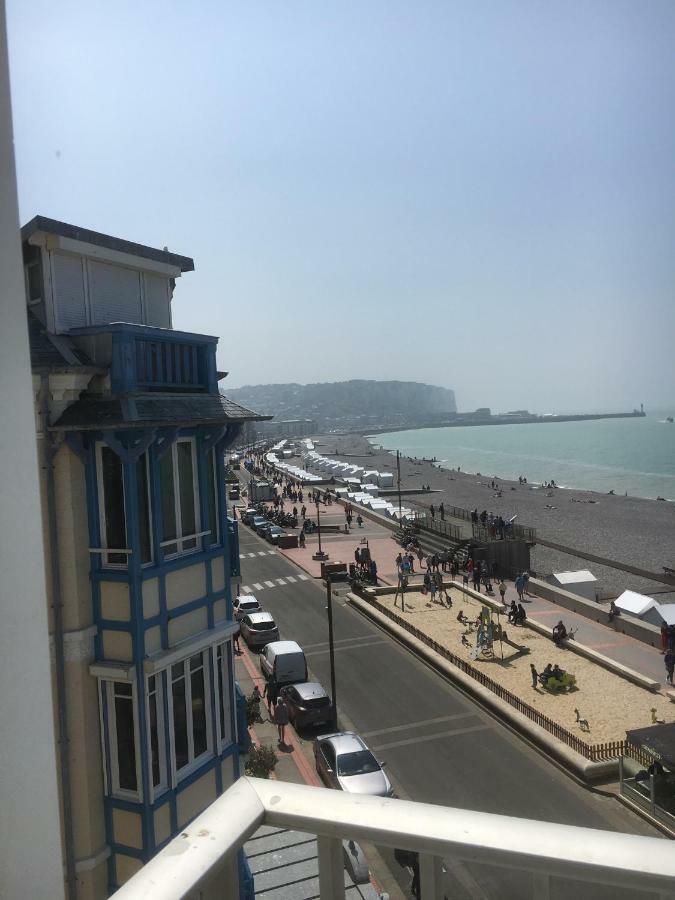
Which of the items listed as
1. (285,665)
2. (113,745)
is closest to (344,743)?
(285,665)

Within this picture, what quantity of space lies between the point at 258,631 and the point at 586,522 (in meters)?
41.9

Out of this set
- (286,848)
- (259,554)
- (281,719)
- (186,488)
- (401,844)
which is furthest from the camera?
(259,554)

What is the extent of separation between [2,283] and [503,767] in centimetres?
1576

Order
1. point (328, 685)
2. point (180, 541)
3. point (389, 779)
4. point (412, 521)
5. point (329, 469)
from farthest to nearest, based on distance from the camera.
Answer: point (329, 469)
point (412, 521)
point (328, 685)
point (389, 779)
point (180, 541)

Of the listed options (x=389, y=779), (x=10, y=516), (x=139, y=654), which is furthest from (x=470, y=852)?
(x=389, y=779)

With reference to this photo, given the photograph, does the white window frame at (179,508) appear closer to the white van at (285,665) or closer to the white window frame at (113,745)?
the white window frame at (113,745)

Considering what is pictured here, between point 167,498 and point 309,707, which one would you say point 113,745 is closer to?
point 167,498

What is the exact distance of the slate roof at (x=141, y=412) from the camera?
6.22 metres

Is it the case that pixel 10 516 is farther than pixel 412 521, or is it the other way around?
pixel 412 521

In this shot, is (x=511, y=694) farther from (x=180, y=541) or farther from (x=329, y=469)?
(x=329, y=469)

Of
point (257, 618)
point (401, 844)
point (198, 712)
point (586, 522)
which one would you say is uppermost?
point (401, 844)

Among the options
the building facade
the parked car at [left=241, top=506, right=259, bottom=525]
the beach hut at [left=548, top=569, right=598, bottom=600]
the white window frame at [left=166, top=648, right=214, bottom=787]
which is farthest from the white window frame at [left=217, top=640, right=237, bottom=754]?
the parked car at [left=241, top=506, right=259, bottom=525]

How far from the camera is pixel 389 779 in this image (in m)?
14.1

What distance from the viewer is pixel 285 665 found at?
19.0 metres
